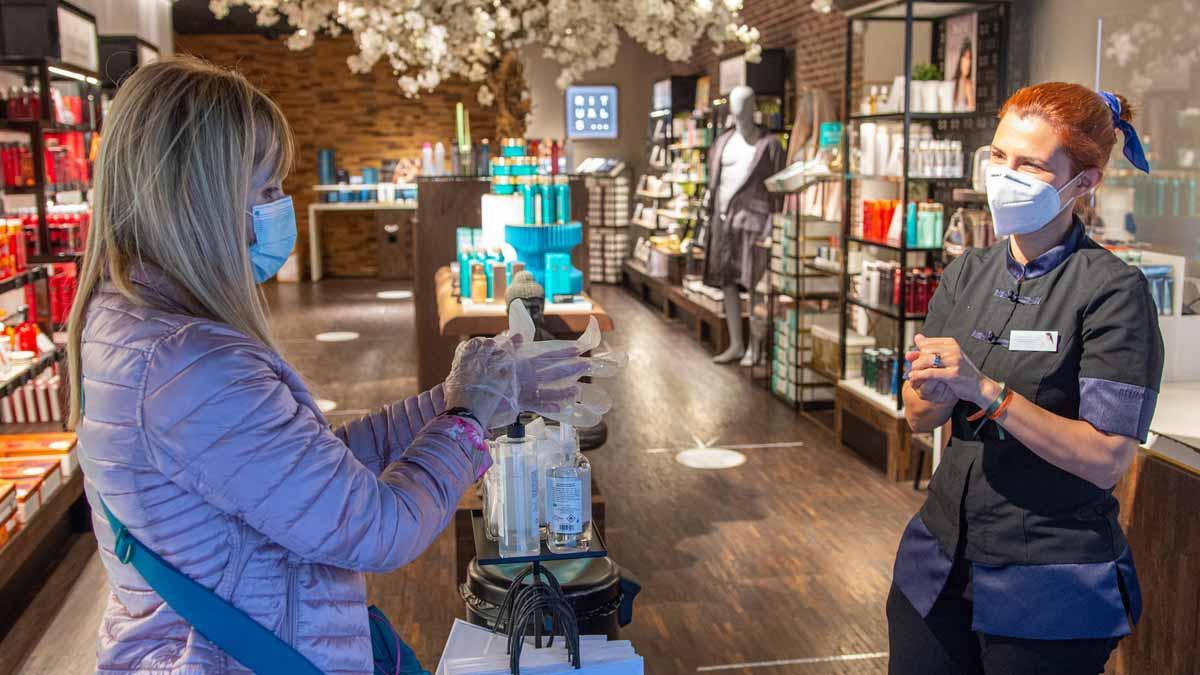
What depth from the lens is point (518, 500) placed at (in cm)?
195

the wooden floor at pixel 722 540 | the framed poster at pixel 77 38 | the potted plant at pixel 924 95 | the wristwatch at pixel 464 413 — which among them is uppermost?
the framed poster at pixel 77 38

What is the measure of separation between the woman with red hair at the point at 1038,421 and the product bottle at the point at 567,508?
61 centimetres

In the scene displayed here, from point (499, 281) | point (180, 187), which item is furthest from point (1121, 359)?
point (499, 281)

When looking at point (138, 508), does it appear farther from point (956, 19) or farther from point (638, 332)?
point (638, 332)

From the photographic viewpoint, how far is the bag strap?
49.9 inches

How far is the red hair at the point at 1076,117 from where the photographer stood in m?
1.92

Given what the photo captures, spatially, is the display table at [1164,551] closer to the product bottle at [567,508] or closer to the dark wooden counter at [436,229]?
the product bottle at [567,508]

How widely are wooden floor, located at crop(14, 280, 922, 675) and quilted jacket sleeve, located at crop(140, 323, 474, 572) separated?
983 millimetres

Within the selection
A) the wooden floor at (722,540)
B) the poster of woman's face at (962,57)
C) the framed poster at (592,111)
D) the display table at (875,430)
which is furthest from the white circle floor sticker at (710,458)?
the framed poster at (592,111)

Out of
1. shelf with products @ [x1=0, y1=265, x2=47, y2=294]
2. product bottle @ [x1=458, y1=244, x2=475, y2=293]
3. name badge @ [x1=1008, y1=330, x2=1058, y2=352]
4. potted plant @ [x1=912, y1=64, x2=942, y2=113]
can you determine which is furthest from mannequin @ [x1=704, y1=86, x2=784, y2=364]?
name badge @ [x1=1008, y1=330, x2=1058, y2=352]

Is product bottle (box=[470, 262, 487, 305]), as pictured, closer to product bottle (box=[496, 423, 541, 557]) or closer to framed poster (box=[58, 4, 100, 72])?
framed poster (box=[58, 4, 100, 72])

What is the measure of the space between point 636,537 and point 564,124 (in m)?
10.1

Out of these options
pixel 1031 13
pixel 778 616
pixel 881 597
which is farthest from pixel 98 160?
pixel 1031 13

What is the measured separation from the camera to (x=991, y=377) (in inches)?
78.2
